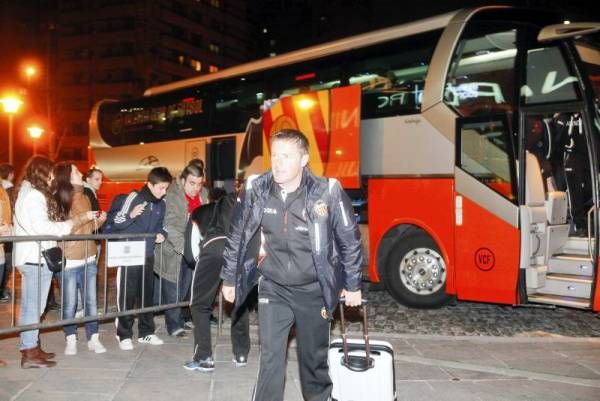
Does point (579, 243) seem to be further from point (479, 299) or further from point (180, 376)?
point (180, 376)

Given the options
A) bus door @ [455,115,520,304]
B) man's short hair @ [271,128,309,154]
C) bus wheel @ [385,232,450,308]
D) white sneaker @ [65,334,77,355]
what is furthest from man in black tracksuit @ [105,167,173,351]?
bus door @ [455,115,520,304]

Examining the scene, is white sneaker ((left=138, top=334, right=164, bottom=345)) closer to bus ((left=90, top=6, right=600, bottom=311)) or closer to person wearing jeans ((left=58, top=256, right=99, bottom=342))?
person wearing jeans ((left=58, top=256, right=99, bottom=342))

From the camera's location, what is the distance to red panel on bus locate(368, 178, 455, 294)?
24.5 ft

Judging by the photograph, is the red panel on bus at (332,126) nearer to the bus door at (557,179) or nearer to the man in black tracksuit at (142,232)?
the bus door at (557,179)

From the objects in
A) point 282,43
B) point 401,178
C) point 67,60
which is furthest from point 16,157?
point 401,178

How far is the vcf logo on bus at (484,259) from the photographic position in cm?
696

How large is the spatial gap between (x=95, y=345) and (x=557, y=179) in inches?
254

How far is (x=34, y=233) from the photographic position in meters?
4.93

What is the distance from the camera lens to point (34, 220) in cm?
493

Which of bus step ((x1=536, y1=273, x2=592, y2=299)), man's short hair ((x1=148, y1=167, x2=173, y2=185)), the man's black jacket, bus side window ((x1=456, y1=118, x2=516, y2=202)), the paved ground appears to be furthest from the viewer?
bus side window ((x1=456, y1=118, x2=516, y2=202))

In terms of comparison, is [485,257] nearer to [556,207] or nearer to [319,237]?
[556,207]

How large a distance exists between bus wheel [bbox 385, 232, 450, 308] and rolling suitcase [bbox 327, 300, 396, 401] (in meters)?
4.37

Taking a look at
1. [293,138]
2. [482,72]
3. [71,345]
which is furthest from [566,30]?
[71,345]

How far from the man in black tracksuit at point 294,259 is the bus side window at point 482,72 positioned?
14.8ft
